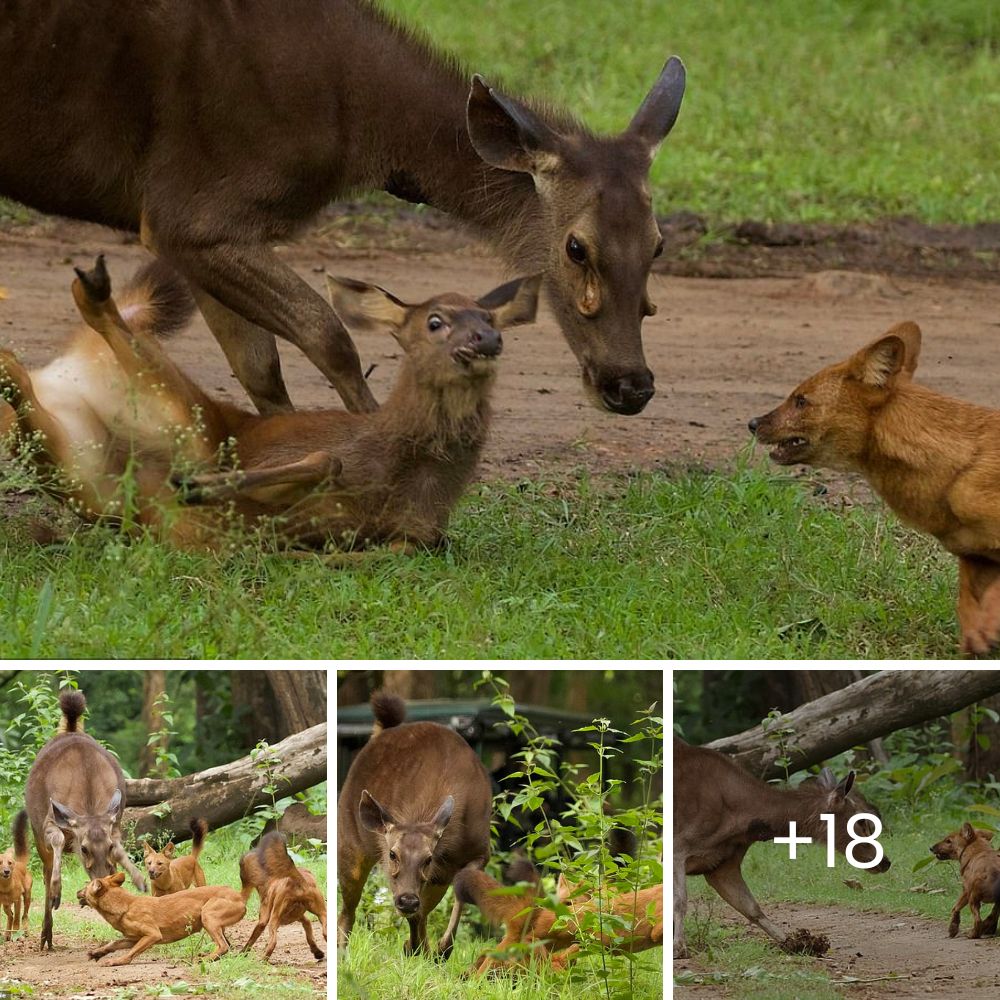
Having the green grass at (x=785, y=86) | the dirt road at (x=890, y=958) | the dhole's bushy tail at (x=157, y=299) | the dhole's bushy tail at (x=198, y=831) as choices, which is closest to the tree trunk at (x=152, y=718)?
the dhole's bushy tail at (x=198, y=831)

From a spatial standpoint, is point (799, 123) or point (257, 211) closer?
point (257, 211)

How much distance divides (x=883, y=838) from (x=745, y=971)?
623 mm

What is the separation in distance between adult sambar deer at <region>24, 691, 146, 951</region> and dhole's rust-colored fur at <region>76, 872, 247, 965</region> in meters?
0.08

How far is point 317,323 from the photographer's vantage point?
7523mm

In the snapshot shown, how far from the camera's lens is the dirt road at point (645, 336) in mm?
9211

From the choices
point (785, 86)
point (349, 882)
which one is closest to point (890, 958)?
point (349, 882)

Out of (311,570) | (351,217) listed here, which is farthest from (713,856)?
(351,217)

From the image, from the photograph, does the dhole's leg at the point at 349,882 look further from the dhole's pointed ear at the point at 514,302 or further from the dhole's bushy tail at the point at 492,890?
the dhole's pointed ear at the point at 514,302

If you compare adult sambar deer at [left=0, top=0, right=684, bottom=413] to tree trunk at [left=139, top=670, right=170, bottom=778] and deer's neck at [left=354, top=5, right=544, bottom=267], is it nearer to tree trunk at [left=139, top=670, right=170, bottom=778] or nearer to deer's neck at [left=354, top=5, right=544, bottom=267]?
deer's neck at [left=354, top=5, right=544, bottom=267]

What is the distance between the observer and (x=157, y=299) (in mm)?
7707

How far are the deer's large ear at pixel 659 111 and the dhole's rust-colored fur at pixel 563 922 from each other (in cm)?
337

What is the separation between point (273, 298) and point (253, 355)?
51cm

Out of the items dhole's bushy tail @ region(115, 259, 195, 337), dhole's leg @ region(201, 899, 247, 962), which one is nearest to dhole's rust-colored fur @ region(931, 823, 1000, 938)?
dhole's leg @ region(201, 899, 247, 962)

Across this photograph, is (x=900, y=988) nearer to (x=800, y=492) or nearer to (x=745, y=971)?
(x=745, y=971)
